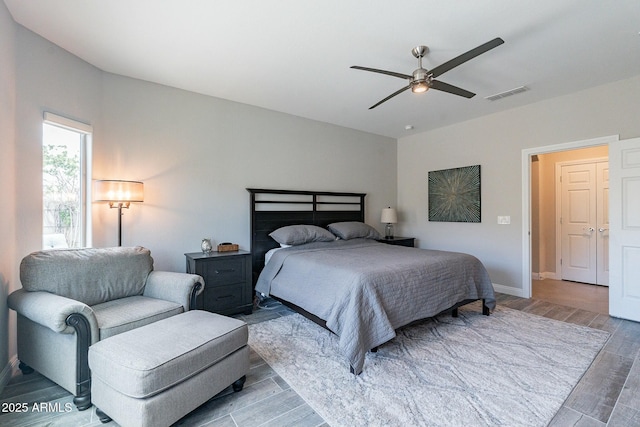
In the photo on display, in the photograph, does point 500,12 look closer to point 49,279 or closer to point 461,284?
point 461,284

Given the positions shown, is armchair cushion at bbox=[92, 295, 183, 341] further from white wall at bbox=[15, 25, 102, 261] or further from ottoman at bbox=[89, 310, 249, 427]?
white wall at bbox=[15, 25, 102, 261]

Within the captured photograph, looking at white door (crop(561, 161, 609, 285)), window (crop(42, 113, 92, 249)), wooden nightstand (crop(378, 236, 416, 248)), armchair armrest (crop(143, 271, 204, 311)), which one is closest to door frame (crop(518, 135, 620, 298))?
wooden nightstand (crop(378, 236, 416, 248))

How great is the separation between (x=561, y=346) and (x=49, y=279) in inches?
171

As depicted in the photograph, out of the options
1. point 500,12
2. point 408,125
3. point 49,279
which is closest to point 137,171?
point 49,279

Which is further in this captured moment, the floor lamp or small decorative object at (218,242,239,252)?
small decorative object at (218,242,239,252)

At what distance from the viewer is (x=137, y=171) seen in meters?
3.32

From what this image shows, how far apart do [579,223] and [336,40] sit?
18.0 ft

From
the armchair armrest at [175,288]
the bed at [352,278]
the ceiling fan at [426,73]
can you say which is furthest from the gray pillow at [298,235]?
the ceiling fan at [426,73]

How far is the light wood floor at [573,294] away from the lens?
12.7ft

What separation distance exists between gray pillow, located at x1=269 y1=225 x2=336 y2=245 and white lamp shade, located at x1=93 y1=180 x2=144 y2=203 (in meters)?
1.70

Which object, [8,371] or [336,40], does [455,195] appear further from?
[8,371]

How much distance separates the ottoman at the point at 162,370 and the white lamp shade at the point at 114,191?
158cm

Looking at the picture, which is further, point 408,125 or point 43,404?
point 408,125

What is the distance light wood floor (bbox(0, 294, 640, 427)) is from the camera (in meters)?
1.73
